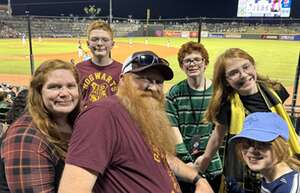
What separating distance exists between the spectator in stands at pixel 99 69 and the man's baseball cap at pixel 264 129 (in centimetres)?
250

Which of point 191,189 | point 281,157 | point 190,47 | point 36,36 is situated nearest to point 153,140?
point 281,157

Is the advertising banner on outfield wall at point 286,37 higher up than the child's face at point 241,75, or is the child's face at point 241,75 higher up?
the child's face at point 241,75

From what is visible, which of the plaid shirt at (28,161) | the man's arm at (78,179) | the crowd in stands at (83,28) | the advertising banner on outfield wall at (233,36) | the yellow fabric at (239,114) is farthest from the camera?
the advertising banner on outfield wall at (233,36)

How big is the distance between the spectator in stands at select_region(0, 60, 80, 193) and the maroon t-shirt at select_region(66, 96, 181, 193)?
28cm

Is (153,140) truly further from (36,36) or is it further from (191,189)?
(36,36)

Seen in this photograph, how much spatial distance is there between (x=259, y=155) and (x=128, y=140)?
0.76 meters

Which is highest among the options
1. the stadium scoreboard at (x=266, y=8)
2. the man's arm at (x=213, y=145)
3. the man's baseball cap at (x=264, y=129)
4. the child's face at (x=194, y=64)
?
the stadium scoreboard at (x=266, y=8)

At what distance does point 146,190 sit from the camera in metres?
1.94

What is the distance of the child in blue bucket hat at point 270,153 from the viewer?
2039mm

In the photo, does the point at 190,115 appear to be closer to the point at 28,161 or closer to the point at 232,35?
the point at 28,161

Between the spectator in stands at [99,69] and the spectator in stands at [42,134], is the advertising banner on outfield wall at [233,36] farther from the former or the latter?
the spectator in stands at [42,134]

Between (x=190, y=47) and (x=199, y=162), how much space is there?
1165 mm

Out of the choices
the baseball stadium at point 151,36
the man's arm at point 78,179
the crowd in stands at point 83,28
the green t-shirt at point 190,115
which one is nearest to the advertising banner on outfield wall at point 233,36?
the baseball stadium at point 151,36

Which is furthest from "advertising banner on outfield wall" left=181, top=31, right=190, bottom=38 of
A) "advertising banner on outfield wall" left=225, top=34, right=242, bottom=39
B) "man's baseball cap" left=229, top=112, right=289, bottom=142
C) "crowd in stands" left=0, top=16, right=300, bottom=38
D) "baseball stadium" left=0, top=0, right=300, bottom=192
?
"man's baseball cap" left=229, top=112, right=289, bottom=142
